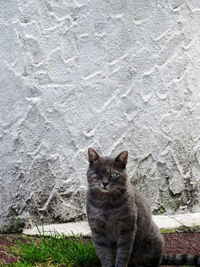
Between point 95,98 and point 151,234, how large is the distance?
1.78 meters

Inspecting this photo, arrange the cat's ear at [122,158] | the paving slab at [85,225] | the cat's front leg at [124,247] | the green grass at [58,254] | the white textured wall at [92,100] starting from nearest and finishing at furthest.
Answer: the cat's front leg at [124,247] → the cat's ear at [122,158] → the green grass at [58,254] → the paving slab at [85,225] → the white textured wall at [92,100]

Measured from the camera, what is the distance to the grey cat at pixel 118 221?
3.70 m

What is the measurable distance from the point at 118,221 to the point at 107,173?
39 cm

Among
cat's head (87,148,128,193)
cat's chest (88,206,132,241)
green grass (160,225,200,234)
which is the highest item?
cat's head (87,148,128,193)

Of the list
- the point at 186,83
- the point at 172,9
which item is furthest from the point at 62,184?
the point at 172,9

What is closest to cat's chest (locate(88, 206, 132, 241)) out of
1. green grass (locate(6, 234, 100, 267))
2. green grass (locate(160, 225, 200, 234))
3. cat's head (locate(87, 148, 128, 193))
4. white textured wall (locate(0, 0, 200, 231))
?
cat's head (locate(87, 148, 128, 193))

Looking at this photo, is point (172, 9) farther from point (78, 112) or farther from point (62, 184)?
point (62, 184)

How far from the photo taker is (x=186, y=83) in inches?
219

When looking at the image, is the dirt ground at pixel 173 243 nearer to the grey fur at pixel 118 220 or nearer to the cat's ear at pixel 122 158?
the grey fur at pixel 118 220

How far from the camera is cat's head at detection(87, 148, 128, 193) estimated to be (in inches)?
146

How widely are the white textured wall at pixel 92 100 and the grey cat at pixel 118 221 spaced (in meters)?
1.15

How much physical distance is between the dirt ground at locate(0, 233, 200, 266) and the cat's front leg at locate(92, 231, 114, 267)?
78 cm

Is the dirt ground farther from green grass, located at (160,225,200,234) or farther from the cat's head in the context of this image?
the cat's head

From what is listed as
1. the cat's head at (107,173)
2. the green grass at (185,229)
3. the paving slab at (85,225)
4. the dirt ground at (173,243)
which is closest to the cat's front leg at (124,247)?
the cat's head at (107,173)
